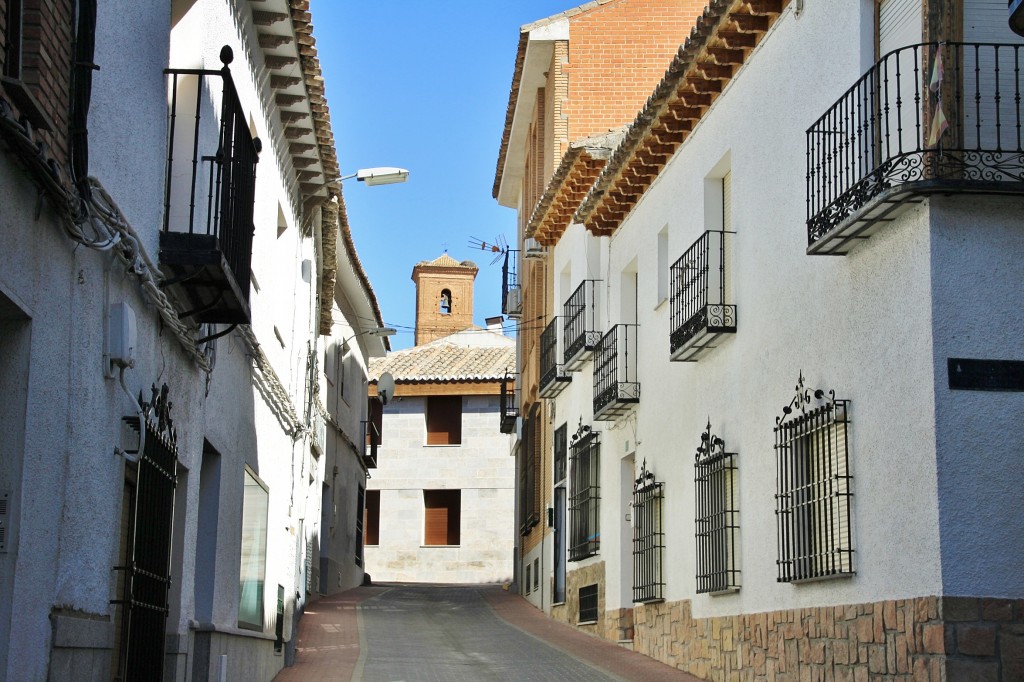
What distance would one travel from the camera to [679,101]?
14.6 m

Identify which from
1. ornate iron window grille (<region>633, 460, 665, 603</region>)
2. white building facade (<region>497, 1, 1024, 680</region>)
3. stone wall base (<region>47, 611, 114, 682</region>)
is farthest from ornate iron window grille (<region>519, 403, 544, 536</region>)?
stone wall base (<region>47, 611, 114, 682</region>)

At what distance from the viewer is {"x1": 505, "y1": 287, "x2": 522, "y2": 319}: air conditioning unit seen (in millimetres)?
28577

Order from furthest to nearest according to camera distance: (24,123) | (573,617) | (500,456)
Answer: (500,456), (573,617), (24,123)

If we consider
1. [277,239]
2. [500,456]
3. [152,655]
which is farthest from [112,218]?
[500,456]

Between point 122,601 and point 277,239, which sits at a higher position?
point 277,239

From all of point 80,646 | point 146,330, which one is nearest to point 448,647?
point 146,330

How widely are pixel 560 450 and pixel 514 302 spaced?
6284 mm

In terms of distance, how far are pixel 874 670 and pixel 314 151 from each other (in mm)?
8025

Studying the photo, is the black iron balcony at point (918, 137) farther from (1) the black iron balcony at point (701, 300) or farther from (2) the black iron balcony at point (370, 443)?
(2) the black iron balcony at point (370, 443)

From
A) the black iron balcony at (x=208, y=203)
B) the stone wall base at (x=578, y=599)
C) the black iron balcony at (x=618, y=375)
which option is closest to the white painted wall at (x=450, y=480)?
the stone wall base at (x=578, y=599)

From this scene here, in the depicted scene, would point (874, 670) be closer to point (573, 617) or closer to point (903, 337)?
point (903, 337)

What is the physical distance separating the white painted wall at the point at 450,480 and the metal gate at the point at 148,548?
3078cm

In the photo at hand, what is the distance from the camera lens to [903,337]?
9.12 m

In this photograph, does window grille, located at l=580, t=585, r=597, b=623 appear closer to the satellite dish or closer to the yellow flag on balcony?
the satellite dish
